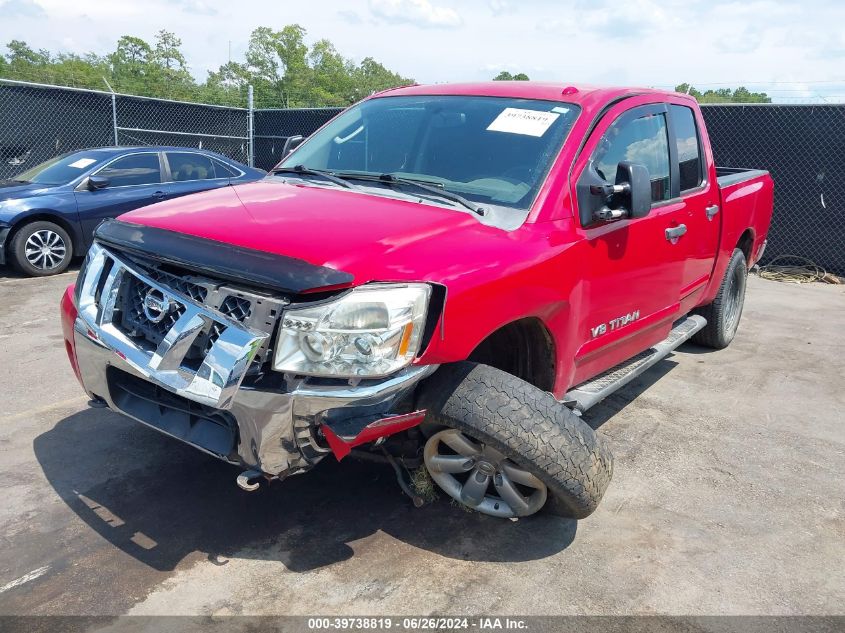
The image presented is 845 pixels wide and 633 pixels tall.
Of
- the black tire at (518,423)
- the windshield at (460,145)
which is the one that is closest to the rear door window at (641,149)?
the windshield at (460,145)

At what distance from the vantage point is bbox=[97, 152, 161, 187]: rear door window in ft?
28.2

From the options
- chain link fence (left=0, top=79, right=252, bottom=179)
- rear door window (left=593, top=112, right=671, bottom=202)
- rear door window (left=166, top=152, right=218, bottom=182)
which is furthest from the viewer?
chain link fence (left=0, top=79, right=252, bottom=179)

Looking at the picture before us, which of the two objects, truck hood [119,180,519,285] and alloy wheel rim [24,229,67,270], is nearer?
truck hood [119,180,519,285]

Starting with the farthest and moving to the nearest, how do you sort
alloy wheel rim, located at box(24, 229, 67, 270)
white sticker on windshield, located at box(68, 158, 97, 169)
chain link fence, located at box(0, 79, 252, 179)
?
chain link fence, located at box(0, 79, 252, 179) → white sticker on windshield, located at box(68, 158, 97, 169) → alloy wheel rim, located at box(24, 229, 67, 270)

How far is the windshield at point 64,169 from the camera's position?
8.48 metres

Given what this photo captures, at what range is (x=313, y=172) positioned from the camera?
3957mm

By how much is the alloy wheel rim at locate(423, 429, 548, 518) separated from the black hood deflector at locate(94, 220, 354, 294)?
901mm

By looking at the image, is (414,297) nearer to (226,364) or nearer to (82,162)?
(226,364)

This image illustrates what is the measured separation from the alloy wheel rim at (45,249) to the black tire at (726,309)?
6.89 m

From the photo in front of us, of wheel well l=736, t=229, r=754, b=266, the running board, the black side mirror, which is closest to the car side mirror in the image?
the running board

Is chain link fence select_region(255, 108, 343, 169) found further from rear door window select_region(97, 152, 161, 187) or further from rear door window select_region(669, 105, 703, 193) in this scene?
rear door window select_region(669, 105, 703, 193)

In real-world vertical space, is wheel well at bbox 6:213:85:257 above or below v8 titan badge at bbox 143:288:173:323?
below

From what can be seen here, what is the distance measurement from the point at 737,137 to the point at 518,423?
926 centimetres

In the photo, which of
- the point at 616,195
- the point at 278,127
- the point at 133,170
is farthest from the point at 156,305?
the point at 278,127
